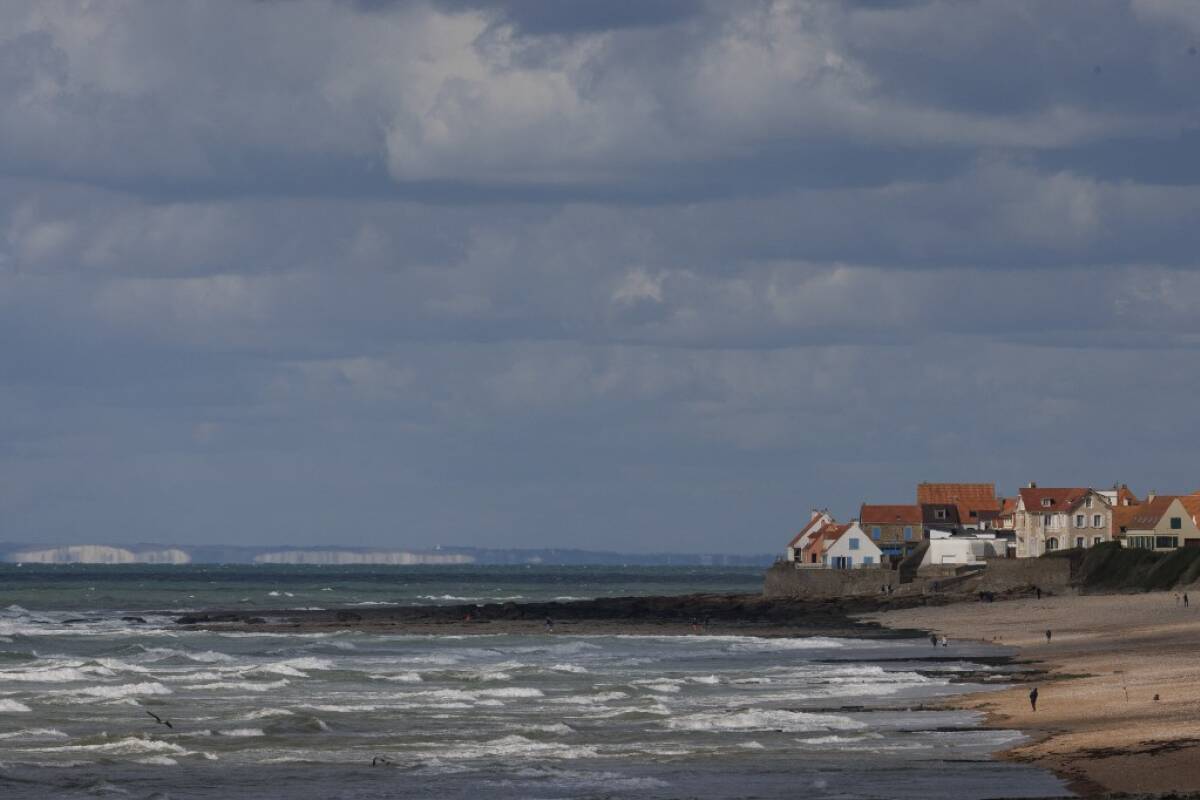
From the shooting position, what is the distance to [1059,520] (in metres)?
131

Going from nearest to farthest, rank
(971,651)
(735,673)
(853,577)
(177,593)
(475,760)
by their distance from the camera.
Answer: (475,760), (735,673), (971,651), (853,577), (177,593)

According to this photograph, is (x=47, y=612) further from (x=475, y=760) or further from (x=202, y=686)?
(x=475, y=760)

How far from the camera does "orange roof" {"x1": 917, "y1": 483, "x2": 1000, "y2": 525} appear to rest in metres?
154

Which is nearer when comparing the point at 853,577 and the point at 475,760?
the point at 475,760

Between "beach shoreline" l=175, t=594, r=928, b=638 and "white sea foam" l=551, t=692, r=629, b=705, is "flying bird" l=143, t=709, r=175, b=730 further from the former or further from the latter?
"beach shoreline" l=175, t=594, r=928, b=638

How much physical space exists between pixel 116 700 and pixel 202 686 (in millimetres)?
5692

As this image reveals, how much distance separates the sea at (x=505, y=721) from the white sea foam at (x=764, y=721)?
0.10 m

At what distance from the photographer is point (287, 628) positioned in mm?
106375

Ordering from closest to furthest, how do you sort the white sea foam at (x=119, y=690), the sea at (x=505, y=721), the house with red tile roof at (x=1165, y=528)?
the sea at (x=505, y=721) → the white sea foam at (x=119, y=690) → the house with red tile roof at (x=1165, y=528)

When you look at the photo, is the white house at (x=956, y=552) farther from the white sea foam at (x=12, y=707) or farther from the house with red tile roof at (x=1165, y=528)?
the white sea foam at (x=12, y=707)

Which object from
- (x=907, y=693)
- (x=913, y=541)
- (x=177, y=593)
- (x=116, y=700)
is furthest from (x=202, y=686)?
(x=177, y=593)

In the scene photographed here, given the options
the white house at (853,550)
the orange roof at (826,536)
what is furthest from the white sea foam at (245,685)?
the orange roof at (826,536)

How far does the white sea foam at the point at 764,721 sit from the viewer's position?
48.5 m

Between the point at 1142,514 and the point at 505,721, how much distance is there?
274 ft
